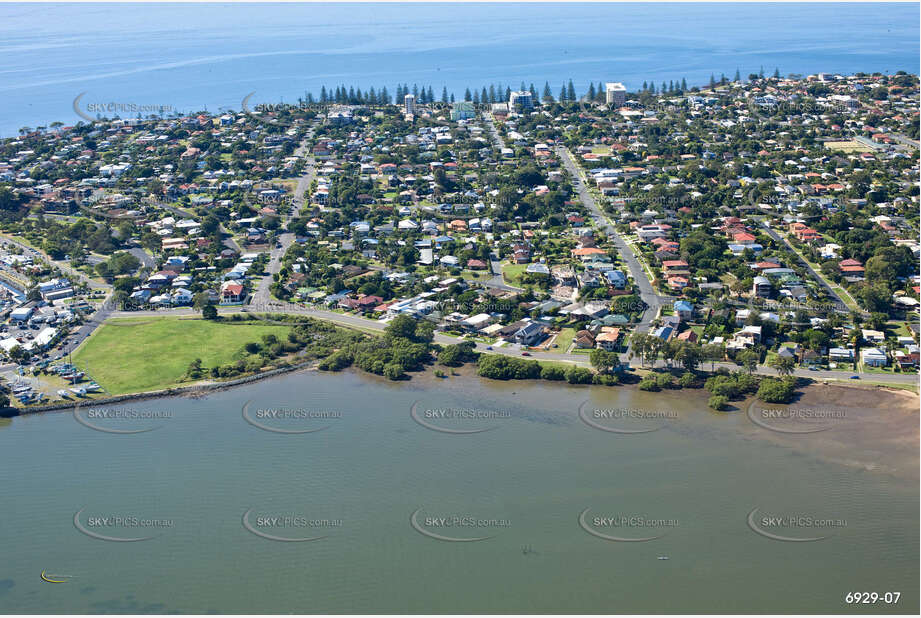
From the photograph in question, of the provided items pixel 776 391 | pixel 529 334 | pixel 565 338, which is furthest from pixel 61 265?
pixel 776 391

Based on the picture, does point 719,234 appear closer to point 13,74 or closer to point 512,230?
point 512,230

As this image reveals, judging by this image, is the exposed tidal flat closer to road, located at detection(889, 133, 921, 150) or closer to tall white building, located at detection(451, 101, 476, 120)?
road, located at detection(889, 133, 921, 150)

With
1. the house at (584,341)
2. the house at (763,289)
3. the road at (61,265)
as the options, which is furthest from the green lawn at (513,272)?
the road at (61,265)

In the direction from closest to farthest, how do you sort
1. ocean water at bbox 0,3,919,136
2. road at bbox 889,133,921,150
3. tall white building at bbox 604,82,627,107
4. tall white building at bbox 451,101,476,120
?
1. road at bbox 889,133,921,150
2. tall white building at bbox 451,101,476,120
3. tall white building at bbox 604,82,627,107
4. ocean water at bbox 0,3,919,136

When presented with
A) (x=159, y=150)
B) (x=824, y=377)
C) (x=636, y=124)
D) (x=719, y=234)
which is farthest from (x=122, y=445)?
(x=636, y=124)

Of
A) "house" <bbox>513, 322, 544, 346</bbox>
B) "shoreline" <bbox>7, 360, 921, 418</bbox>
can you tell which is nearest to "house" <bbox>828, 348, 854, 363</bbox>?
"shoreline" <bbox>7, 360, 921, 418</bbox>

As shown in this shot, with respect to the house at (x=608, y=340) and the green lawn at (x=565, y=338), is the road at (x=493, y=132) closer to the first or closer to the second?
the green lawn at (x=565, y=338)
